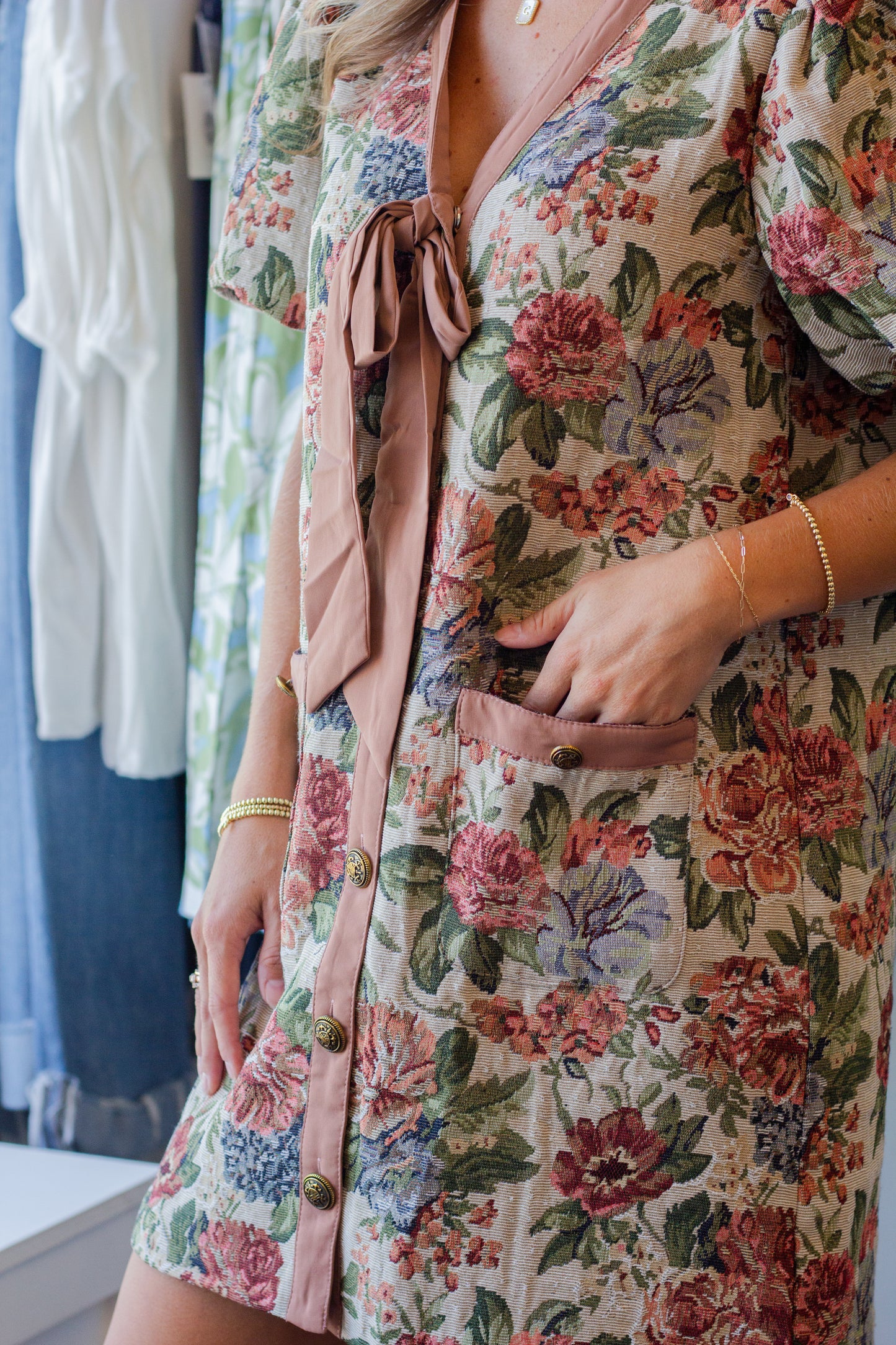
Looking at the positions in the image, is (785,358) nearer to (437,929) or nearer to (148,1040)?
(437,929)

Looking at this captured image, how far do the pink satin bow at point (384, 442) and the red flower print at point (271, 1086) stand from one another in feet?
0.67

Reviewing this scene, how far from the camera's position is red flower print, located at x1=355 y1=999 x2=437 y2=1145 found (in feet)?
2.11

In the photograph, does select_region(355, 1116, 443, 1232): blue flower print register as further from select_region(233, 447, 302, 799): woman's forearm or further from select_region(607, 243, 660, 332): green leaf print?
select_region(607, 243, 660, 332): green leaf print

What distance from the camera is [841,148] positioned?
585 millimetres

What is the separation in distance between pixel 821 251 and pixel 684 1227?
56 cm

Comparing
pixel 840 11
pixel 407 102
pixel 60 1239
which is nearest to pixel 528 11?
pixel 407 102

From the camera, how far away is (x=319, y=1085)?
0.68m

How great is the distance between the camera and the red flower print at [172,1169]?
0.75 meters

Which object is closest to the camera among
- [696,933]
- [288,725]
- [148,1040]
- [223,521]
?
[696,933]

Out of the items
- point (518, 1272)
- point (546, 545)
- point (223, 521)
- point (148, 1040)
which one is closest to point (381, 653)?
point (546, 545)

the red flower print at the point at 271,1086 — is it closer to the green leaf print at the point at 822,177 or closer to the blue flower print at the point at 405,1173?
the blue flower print at the point at 405,1173

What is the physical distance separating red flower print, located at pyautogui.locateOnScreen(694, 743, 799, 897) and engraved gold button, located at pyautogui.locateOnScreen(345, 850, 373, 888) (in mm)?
198

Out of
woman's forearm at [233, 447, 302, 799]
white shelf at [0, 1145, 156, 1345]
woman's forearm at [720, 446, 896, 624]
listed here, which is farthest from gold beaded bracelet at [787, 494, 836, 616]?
white shelf at [0, 1145, 156, 1345]

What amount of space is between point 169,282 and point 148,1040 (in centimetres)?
116
